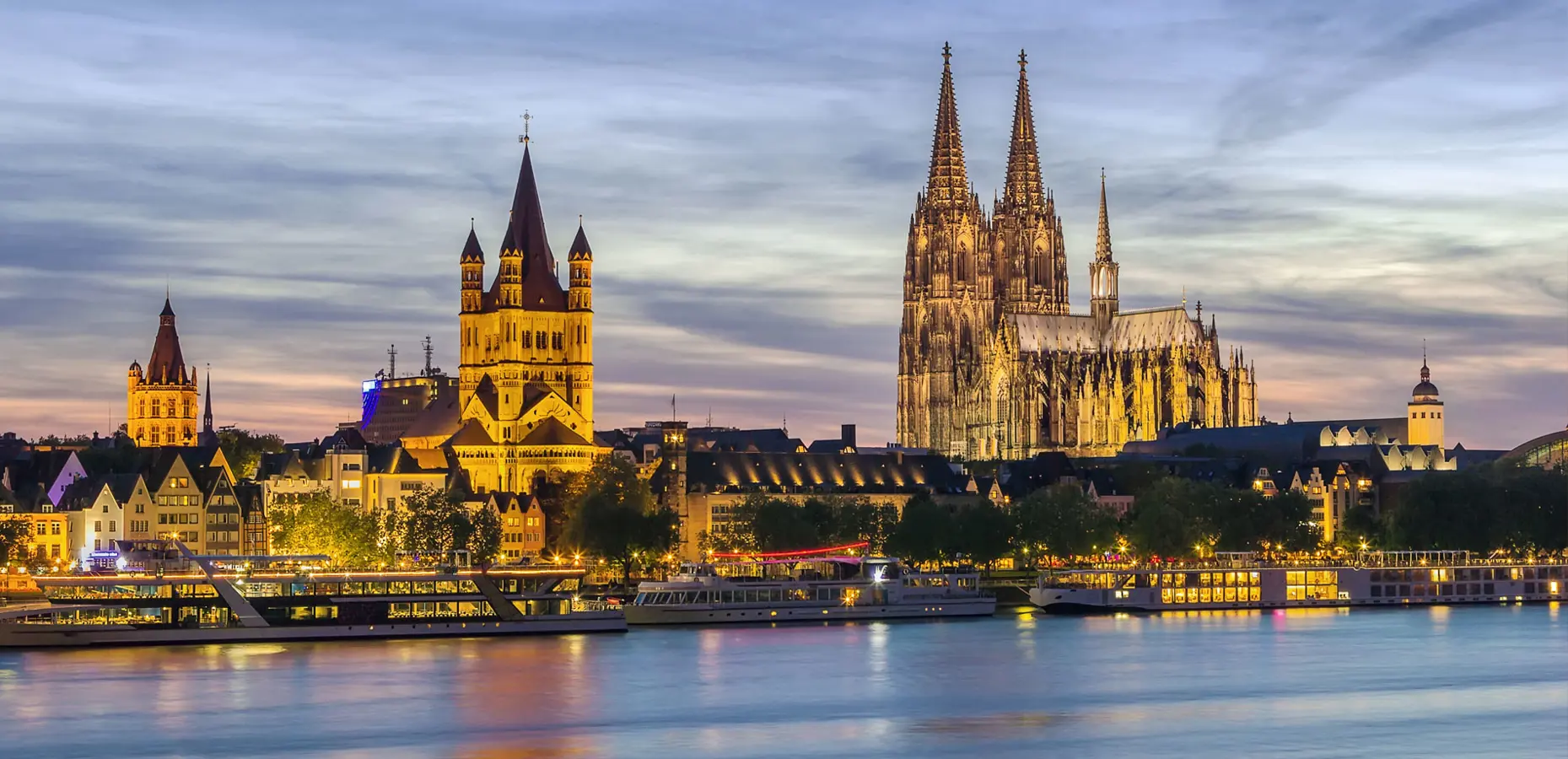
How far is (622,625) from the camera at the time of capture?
115m

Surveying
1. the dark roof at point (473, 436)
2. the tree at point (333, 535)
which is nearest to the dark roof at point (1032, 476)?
the dark roof at point (473, 436)

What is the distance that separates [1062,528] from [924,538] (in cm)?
918

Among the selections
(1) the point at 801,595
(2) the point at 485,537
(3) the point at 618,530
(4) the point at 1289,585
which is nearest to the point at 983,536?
(4) the point at 1289,585

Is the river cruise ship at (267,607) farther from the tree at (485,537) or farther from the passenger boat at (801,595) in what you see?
the tree at (485,537)

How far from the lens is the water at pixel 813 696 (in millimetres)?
74125

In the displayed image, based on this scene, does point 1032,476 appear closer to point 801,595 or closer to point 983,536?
point 983,536

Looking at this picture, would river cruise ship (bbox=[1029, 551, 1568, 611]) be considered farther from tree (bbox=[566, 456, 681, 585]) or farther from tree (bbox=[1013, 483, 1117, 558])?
tree (bbox=[566, 456, 681, 585])

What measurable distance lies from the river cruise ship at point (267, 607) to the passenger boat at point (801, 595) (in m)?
8.53

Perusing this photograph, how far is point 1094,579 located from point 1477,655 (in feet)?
127

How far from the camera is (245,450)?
184750mm

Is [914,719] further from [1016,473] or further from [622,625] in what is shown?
[1016,473]

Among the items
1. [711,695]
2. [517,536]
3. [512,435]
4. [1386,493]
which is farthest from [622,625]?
[1386,493]

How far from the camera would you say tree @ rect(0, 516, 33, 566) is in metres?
135

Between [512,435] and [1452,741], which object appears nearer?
[1452,741]
